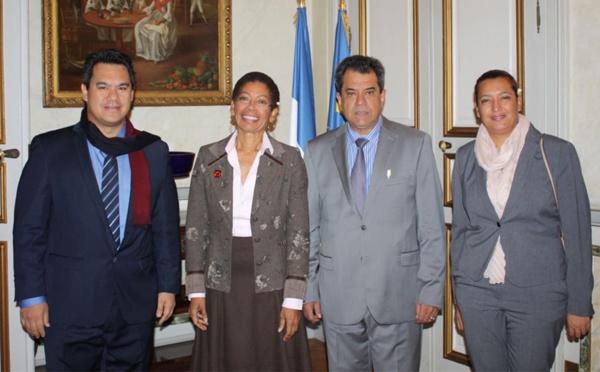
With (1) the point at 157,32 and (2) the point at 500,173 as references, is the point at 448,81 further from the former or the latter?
(1) the point at 157,32

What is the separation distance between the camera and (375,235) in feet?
8.73

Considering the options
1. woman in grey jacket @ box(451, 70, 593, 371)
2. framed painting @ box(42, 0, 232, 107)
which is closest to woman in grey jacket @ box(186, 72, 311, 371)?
woman in grey jacket @ box(451, 70, 593, 371)

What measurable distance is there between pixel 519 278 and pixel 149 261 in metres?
1.39

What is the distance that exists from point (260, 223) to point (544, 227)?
1.06m

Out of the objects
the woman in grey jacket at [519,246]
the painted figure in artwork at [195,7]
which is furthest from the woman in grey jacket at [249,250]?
the painted figure in artwork at [195,7]

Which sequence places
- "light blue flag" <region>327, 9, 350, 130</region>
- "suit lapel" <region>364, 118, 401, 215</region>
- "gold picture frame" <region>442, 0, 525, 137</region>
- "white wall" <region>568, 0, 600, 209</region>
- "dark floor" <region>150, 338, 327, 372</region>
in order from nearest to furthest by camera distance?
1. "suit lapel" <region>364, 118, 401, 215</region>
2. "white wall" <region>568, 0, 600, 209</region>
3. "gold picture frame" <region>442, 0, 525, 137</region>
4. "light blue flag" <region>327, 9, 350, 130</region>
5. "dark floor" <region>150, 338, 327, 372</region>

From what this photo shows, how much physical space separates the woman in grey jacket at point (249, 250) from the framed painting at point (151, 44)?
179 centimetres

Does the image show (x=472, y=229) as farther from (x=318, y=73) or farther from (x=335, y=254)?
(x=318, y=73)

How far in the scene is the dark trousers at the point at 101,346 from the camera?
2465 mm

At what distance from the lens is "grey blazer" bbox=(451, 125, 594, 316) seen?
8.23ft

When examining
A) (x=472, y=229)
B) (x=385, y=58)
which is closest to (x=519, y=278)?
(x=472, y=229)

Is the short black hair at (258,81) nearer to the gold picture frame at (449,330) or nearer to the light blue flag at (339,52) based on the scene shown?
the light blue flag at (339,52)

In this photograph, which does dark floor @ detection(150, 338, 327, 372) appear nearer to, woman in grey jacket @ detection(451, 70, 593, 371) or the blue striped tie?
woman in grey jacket @ detection(451, 70, 593, 371)

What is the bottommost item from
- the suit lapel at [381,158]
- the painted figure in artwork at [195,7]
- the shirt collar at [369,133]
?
the suit lapel at [381,158]
